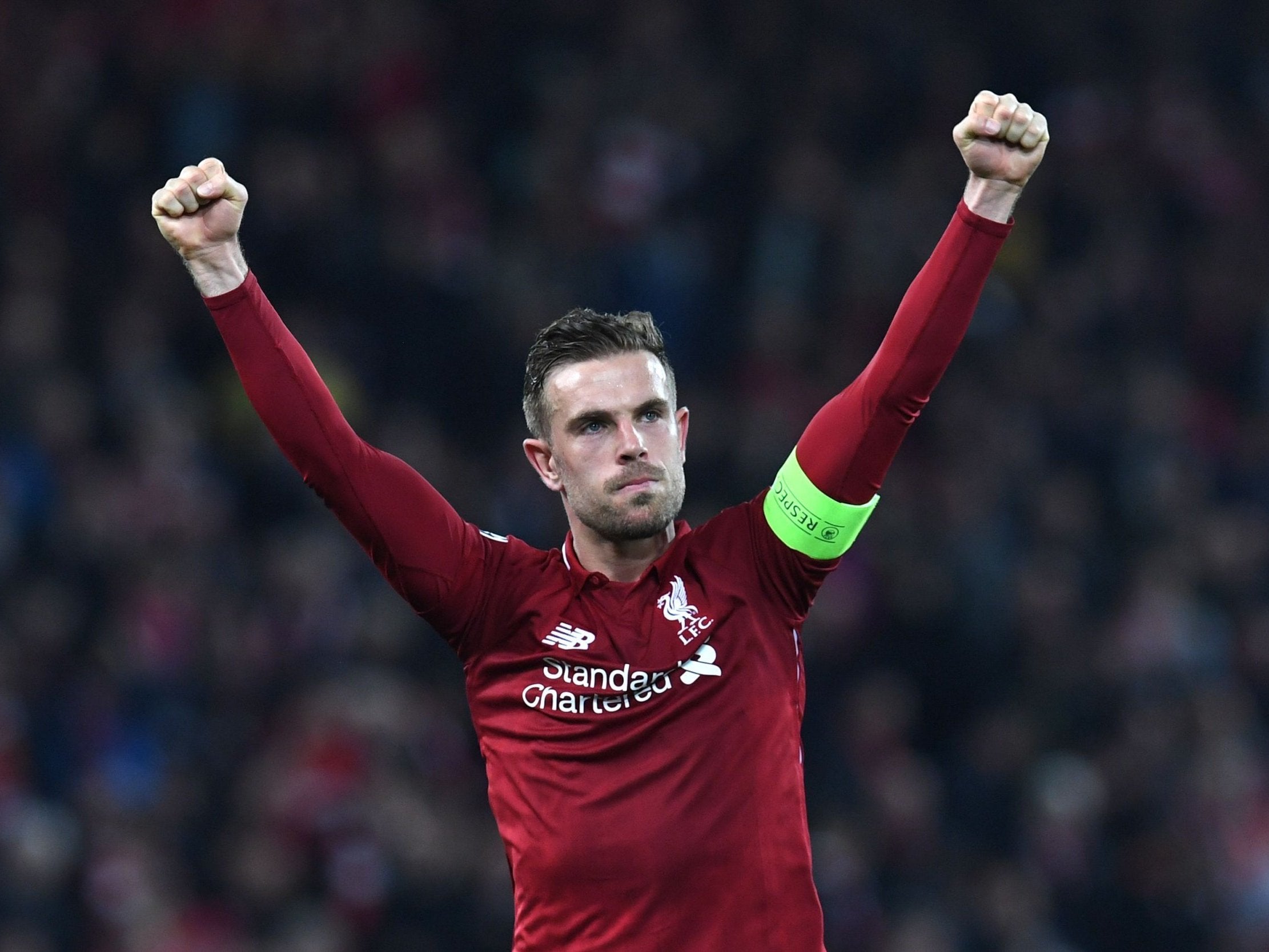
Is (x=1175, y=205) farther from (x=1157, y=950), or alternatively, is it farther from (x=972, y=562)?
(x=1157, y=950)

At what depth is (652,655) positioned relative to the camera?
4.03 meters

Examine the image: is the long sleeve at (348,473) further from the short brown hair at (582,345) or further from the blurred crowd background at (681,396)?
the blurred crowd background at (681,396)

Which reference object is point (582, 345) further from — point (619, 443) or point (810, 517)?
point (810, 517)

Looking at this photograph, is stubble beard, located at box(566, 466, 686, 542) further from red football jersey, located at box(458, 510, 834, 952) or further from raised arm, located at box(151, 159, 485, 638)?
raised arm, located at box(151, 159, 485, 638)

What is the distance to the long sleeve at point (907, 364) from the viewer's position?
387 cm

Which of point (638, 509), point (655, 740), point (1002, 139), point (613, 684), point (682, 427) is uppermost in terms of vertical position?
point (1002, 139)

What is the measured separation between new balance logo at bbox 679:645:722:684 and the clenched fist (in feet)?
4.20

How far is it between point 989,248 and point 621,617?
1.13 metres

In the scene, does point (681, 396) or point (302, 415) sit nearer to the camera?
point (302, 415)

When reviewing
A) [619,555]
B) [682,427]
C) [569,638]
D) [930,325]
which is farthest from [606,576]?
[930,325]

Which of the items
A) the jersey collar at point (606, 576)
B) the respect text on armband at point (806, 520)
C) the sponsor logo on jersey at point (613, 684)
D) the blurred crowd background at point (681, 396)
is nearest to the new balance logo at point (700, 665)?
the sponsor logo on jersey at point (613, 684)

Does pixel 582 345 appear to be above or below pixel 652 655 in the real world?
above

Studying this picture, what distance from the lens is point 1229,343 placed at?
12.3 m

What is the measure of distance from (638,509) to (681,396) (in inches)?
267
